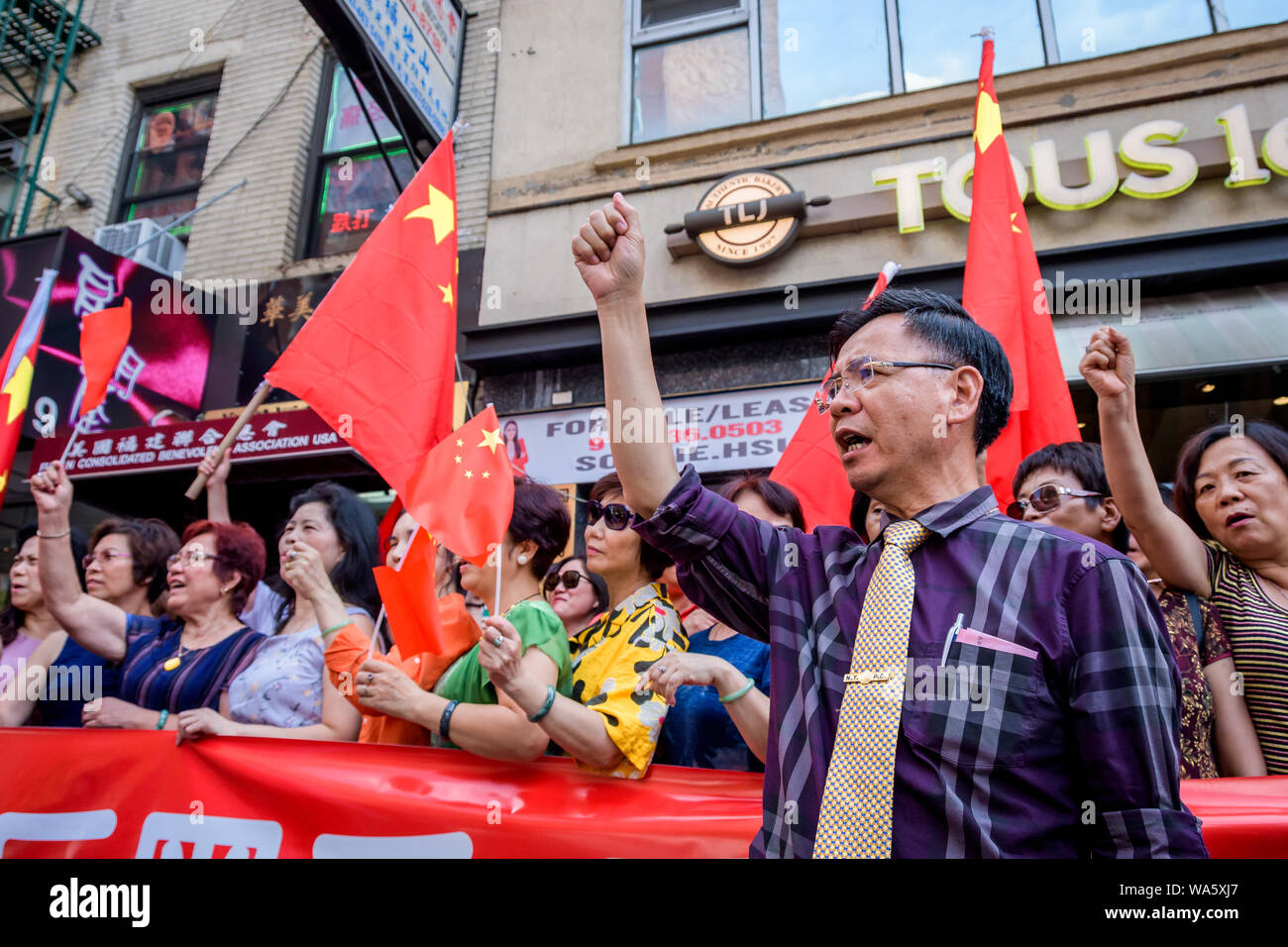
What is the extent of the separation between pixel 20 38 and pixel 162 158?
2578 millimetres

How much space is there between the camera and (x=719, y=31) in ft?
24.5

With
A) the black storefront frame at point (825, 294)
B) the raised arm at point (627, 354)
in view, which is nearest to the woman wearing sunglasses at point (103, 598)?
the raised arm at point (627, 354)

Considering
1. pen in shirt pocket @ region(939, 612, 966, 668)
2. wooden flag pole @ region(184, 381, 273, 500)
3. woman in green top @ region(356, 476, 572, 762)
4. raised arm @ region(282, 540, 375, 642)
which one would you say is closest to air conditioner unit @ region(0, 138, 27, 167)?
wooden flag pole @ region(184, 381, 273, 500)

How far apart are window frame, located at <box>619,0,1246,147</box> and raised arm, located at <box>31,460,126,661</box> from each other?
17.4 ft

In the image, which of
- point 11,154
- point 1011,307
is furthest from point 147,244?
point 1011,307

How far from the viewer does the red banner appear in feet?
7.00

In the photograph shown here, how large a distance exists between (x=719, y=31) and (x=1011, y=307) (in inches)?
205

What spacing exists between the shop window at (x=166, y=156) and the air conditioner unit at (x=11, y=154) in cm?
161

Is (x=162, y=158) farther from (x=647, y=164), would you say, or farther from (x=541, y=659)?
(x=541, y=659)

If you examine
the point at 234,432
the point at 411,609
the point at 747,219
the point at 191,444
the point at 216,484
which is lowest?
the point at 411,609

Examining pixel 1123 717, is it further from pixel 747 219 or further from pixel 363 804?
pixel 747 219

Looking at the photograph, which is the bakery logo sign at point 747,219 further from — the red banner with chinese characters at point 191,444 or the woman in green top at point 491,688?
the woman in green top at point 491,688
